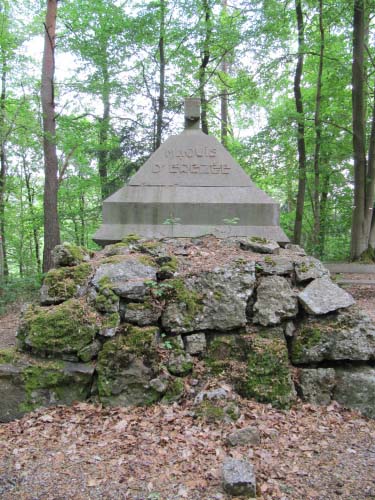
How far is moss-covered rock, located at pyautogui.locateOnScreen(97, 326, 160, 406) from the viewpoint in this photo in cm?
344

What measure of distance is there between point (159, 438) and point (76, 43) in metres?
11.6

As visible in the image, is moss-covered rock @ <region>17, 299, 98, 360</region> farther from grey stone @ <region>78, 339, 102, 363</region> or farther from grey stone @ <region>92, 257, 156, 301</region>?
grey stone @ <region>92, 257, 156, 301</region>

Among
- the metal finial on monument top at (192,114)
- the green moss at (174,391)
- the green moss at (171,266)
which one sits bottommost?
the green moss at (174,391)

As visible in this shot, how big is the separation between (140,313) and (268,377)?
142 centimetres

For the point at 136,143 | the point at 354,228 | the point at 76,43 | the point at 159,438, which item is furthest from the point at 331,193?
the point at 159,438

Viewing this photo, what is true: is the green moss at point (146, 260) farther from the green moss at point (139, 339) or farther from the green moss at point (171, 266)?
the green moss at point (139, 339)

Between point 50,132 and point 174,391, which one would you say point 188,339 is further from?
point 50,132

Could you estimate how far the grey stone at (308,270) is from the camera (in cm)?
423

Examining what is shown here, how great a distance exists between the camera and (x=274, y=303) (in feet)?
12.9

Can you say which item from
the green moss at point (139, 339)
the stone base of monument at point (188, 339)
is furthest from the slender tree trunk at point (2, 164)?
the green moss at point (139, 339)

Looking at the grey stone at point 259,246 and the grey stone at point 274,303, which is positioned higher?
the grey stone at point 259,246

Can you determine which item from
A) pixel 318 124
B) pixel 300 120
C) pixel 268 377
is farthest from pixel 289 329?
pixel 300 120

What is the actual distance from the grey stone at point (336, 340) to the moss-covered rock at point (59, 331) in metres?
2.11

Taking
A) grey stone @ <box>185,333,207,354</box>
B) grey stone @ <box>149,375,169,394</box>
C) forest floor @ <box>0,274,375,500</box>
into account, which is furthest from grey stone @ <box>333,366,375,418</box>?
grey stone @ <box>149,375,169,394</box>
